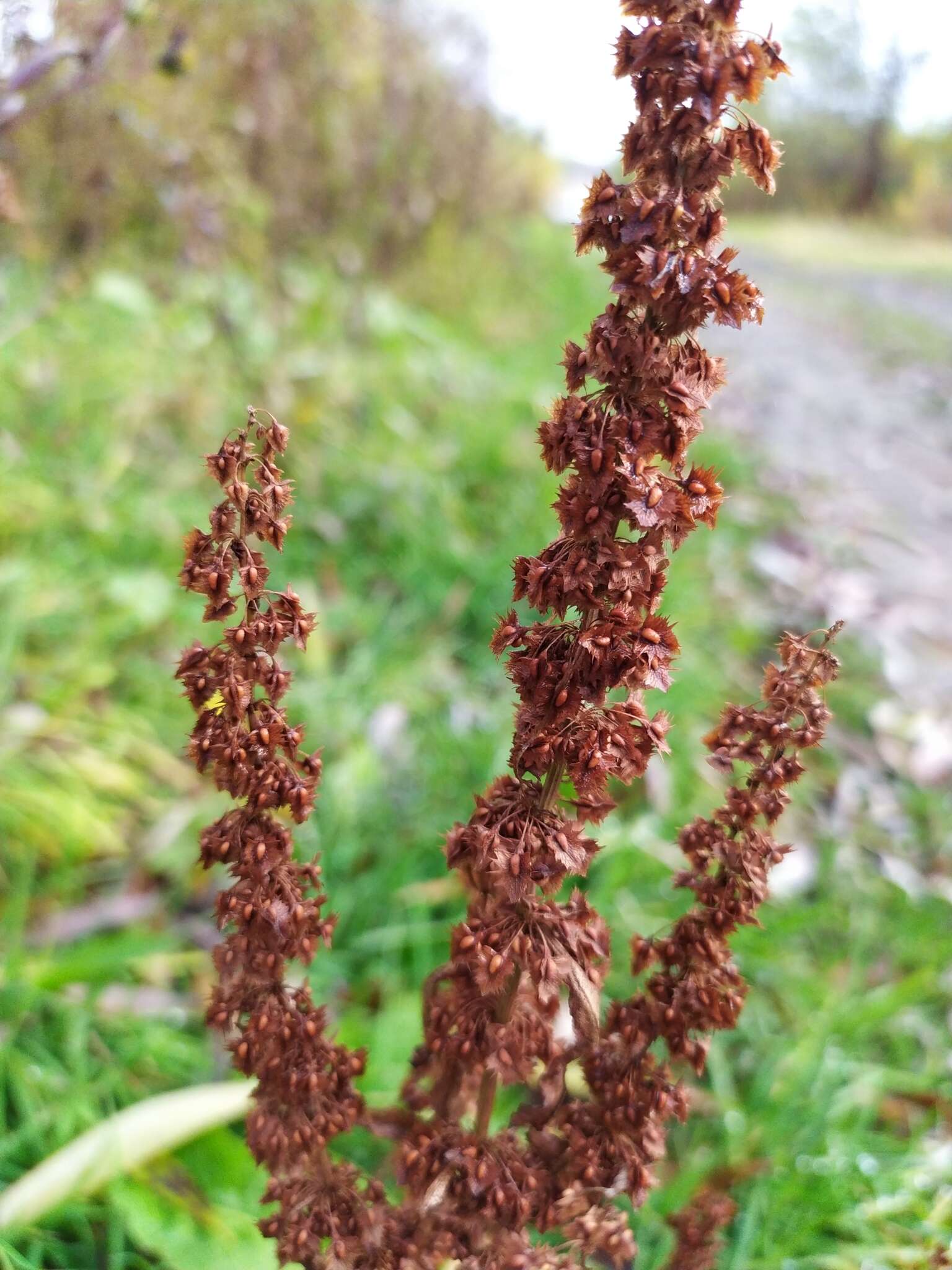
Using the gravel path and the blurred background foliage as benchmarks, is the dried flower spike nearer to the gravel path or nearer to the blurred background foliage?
the blurred background foliage

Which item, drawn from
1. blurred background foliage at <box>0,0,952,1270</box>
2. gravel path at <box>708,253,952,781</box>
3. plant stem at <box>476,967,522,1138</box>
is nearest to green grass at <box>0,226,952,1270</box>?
blurred background foliage at <box>0,0,952,1270</box>

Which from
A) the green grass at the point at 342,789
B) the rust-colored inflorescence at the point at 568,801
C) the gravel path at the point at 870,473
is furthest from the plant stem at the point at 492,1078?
the gravel path at the point at 870,473

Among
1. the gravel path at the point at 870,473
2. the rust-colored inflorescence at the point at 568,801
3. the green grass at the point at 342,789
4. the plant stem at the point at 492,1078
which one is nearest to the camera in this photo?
the rust-colored inflorescence at the point at 568,801

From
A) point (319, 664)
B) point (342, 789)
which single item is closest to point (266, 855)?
point (342, 789)

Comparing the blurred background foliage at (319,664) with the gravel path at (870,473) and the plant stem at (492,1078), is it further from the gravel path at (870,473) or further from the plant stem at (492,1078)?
the plant stem at (492,1078)

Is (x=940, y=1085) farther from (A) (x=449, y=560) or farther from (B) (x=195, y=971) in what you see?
(A) (x=449, y=560)

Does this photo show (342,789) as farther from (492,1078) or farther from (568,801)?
(568,801)

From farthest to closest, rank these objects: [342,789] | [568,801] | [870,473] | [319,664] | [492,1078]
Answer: [870,473], [319,664], [342,789], [492,1078], [568,801]
